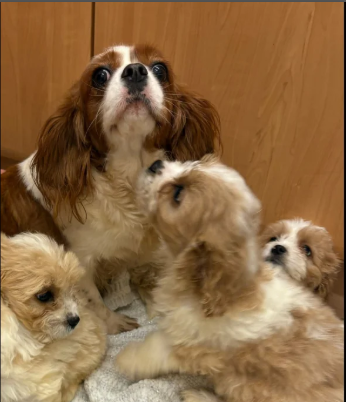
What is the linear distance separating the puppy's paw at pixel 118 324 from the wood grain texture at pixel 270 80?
26.8 inches

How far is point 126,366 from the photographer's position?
1.29 m

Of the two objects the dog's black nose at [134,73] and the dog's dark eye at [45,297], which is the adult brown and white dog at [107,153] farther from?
the dog's dark eye at [45,297]

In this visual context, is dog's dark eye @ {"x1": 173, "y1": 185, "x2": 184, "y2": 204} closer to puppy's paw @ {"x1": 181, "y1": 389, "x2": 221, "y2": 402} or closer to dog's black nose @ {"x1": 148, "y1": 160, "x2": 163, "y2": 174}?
dog's black nose @ {"x1": 148, "y1": 160, "x2": 163, "y2": 174}

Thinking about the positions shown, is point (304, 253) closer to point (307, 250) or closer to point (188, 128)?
point (307, 250)

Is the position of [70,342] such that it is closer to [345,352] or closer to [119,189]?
[119,189]

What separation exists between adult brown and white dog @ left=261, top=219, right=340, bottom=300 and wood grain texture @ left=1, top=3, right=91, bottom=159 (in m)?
1.12

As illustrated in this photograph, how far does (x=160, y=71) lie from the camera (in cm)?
142

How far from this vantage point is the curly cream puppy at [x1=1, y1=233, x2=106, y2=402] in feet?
3.63

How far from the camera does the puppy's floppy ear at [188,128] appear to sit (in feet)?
4.82

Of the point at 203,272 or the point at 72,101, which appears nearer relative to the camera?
the point at 203,272

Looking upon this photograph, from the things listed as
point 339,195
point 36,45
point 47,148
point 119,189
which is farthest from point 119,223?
point 36,45

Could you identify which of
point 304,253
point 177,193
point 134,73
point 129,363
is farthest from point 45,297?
point 304,253

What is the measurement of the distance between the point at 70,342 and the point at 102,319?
337 mm

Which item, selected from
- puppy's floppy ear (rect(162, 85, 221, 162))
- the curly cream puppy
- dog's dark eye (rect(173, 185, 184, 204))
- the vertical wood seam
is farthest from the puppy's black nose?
the vertical wood seam
